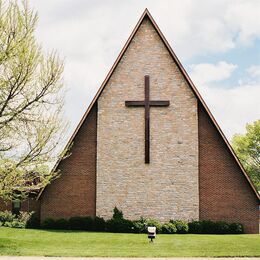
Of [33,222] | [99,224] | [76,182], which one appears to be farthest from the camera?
[33,222]

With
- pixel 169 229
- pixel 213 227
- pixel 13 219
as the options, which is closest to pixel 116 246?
pixel 169 229

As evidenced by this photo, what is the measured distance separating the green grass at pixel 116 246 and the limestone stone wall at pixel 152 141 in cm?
465

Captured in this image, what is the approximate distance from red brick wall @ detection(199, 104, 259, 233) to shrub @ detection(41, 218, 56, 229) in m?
8.20

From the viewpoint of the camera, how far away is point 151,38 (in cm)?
2706

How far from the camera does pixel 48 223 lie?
26.2m

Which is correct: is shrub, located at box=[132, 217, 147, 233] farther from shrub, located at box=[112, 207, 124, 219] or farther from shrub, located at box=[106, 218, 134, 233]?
shrub, located at box=[112, 207, 124, 219]

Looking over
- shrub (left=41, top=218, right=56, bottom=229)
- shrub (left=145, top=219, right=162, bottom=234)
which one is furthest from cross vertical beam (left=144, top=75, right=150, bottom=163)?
shrub (left=41, top=218, right=56, bottom=229)

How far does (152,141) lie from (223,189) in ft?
15.5

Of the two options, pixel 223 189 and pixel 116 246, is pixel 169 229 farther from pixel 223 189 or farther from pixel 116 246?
pixel 116 246

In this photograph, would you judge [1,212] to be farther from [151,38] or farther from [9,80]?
[9,80]

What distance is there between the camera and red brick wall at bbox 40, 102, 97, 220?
26531mm

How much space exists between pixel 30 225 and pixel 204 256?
13.7m

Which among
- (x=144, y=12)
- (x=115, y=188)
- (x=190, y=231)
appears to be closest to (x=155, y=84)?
(x=144, y=12)

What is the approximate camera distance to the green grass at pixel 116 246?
16.4 metres
